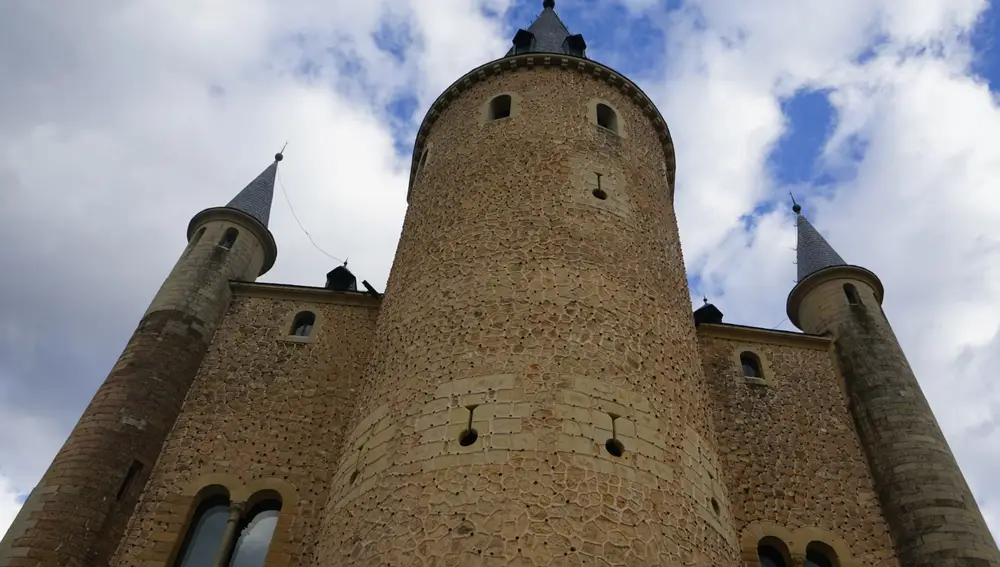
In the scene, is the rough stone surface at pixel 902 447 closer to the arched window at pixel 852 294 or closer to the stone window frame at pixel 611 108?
the arched window at pixel 852 294

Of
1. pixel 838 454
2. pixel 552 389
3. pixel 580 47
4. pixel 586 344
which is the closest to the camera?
pixel 552 389

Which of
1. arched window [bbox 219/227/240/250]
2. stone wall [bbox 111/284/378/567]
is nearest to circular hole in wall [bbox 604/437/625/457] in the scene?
stone wall [bbox 111/284/378/567]

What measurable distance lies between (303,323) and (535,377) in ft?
22.6

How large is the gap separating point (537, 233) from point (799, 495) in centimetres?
612

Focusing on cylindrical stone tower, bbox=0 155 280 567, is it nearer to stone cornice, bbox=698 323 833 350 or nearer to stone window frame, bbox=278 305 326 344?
stone window frame, bbox=278 305 326 344

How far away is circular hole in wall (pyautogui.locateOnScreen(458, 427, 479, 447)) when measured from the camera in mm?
7867

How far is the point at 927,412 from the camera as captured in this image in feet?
42.0

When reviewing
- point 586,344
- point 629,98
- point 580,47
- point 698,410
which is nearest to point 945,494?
point 698,410

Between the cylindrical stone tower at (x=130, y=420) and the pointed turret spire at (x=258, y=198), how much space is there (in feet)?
2.20

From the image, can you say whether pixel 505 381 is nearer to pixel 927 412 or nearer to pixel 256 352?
pixel 256 352

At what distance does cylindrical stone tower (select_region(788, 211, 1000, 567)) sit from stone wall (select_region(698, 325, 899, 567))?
0.26m

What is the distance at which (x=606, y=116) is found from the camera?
44.7ft

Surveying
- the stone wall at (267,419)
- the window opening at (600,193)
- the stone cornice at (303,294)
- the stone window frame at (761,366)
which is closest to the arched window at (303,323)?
the stone wall at (267,419)

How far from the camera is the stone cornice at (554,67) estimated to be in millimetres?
13992
